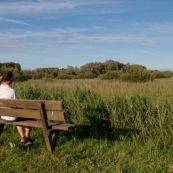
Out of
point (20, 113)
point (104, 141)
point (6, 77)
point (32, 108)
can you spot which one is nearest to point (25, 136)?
point (20, 113)

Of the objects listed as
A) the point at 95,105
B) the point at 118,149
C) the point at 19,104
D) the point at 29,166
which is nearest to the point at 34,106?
the point at 19,104

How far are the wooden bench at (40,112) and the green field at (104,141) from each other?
0.46 meters

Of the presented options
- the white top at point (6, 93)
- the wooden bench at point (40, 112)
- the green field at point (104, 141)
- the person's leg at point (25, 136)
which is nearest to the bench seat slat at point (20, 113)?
the wooden bench at point (40, 112)

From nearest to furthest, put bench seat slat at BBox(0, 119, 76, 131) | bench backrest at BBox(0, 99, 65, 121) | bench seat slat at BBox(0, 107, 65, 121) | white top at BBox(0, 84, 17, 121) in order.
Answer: bench seat slat at BBox(0, 119, 76, 131) < bench backrest at BBox(0, 99, 65, 121) < bench seat slat at BBox(0, 107, 65, 121) < white top at BBox(0, 84, 17, 121)

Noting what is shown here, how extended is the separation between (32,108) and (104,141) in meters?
1.68

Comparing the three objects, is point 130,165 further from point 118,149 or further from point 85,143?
point 85,143

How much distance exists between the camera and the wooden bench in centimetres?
618

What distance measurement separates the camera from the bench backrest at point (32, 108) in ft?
20.3

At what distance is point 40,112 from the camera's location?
619cm

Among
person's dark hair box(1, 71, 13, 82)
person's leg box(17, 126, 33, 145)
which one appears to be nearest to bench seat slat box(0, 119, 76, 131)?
person's leg box(17, 126, 33, 145)

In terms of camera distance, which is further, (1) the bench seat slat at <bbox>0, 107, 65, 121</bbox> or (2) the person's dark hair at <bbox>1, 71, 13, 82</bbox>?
(2) the person's dark hair at <bbox>1, 71, 13, 82</bbox>

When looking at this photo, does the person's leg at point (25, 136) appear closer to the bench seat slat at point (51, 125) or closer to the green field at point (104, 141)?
the green field at point (104, 141)

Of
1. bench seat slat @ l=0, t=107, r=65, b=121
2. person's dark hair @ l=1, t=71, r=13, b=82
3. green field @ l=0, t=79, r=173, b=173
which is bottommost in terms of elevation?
green field @ l=0, t=79, r=173, b=173

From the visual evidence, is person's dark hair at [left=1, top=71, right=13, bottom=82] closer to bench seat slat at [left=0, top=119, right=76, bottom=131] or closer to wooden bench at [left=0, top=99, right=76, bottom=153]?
wooden bench at [left=0, top=99, right=76, bottom=153]
